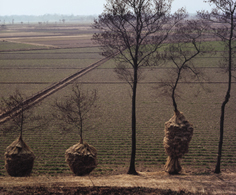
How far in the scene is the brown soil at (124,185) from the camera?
521 inches

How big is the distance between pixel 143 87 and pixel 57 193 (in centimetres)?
3540

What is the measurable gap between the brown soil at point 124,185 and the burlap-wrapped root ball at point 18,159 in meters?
0.51

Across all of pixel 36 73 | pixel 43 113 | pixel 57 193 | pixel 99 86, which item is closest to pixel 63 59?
pixel 36 73

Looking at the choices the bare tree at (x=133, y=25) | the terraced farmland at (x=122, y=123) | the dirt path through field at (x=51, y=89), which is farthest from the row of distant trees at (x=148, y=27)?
the dirt path through field at (x=51, y=89)

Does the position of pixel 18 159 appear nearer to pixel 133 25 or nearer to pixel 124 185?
pixel 124 185

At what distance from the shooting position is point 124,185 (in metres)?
14.3

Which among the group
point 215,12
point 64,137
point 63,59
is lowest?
point 64,137

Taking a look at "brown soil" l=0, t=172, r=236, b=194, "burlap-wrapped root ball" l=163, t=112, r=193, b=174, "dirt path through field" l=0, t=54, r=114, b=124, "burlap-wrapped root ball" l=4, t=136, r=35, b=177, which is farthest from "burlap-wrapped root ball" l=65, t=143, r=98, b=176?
"dirt path through field" l=0, t=54, r=114, b=124

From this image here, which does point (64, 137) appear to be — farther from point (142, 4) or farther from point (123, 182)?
point (142, 4)

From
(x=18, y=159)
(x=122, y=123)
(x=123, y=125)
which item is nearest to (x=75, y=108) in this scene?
(x=18, y=159)

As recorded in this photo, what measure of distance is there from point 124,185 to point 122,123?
15811mm

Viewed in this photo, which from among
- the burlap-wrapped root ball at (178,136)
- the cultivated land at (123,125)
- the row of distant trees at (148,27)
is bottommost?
the cultivated land at (123,125)

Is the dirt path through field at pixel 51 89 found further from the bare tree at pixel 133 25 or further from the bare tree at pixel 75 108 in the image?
the bare tree at pixel 133 25

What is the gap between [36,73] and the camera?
187ft
